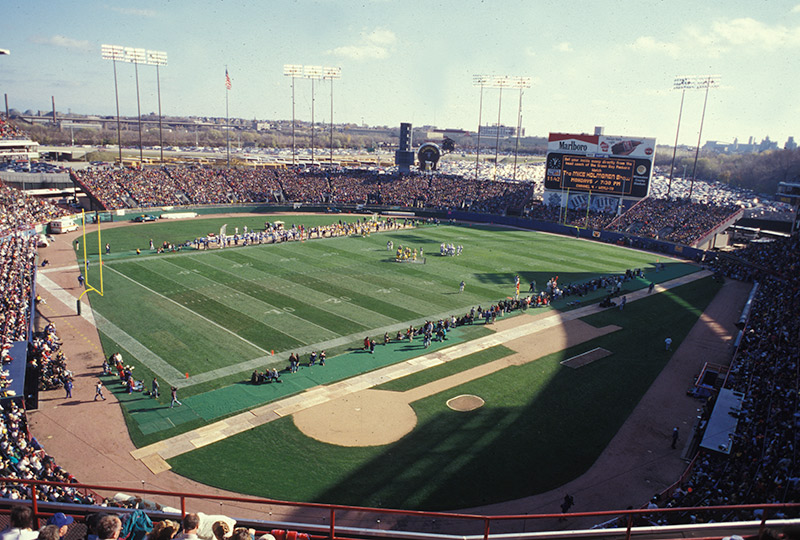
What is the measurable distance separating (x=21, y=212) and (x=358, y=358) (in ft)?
144

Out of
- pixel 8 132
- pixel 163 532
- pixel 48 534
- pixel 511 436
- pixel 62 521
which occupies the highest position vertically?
pixel 8 132

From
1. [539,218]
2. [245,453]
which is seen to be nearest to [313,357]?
[245,453]

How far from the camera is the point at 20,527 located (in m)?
6.28

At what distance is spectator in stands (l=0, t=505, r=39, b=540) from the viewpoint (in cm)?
607

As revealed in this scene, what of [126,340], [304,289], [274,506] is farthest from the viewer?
[304,289]

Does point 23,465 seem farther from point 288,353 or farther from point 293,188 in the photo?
point 293,188

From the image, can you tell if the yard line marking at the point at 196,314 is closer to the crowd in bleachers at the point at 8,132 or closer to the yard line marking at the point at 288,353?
the yard line marking at the point at 288,353

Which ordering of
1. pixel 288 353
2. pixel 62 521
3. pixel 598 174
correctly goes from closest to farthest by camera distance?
1. pixel 62 521
2. pixel 288 353
3. pixel 598 174

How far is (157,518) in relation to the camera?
25.0 feet

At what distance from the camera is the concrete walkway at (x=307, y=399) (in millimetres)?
19969

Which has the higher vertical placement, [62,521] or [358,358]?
[62,521]

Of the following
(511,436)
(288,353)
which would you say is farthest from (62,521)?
(288,353)

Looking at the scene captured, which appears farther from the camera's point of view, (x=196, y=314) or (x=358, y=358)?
(x=196, y=314)

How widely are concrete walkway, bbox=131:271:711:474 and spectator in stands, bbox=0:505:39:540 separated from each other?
13.5 m
